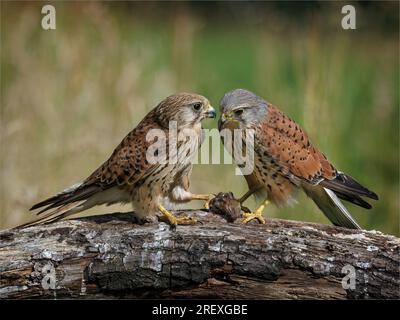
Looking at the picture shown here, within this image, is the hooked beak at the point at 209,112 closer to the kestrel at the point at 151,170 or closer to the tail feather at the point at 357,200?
the kestrel at the point at 151,170

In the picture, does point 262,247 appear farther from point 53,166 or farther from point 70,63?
point 70,63

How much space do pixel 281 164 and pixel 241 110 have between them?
45 centimetres

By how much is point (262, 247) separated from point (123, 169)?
104cm

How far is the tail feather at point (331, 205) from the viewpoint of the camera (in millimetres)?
4920

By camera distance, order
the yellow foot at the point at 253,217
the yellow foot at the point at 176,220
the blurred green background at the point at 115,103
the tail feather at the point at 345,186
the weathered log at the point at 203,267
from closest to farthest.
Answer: the weathered log at the point at 203,267 → the yellow foot at the point at 176,220 → the yellow foot at the point at 253,217 → the tail feather at the point at 345,186 → the blurred green background at the point at 115,103

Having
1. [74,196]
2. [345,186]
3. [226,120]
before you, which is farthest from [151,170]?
[345,186]

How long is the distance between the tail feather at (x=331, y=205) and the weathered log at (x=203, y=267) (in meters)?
0.69

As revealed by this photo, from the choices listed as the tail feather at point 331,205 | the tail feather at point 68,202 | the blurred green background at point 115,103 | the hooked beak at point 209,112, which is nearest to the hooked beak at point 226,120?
the hooked beak at point 209,112

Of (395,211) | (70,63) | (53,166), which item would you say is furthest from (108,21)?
(395,211)

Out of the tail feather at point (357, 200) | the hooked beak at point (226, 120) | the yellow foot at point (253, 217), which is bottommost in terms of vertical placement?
the yellow foot at point (253, 217)

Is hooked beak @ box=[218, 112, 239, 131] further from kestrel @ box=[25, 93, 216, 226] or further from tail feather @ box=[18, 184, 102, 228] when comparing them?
tail feather @ box=[18, 184, 102, 228]

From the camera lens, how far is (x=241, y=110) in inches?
196

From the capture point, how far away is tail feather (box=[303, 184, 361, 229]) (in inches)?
194

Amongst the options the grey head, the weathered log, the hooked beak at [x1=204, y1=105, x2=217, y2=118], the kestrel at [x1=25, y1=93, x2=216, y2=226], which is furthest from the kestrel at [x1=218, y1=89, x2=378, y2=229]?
the weathered log
